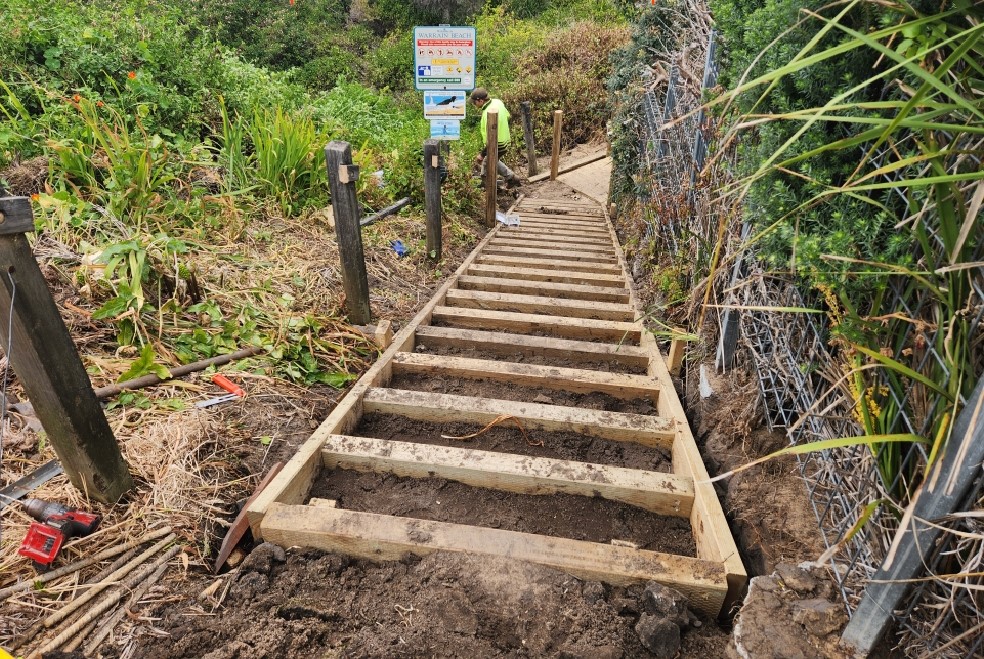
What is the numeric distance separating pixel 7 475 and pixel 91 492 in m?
0.38

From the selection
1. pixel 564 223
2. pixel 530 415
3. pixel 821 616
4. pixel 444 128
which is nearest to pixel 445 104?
pixel 444 128

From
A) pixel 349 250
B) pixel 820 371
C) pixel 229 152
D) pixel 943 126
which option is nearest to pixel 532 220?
pixel 229 152

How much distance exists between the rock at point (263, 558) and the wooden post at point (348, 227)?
177 centimetres

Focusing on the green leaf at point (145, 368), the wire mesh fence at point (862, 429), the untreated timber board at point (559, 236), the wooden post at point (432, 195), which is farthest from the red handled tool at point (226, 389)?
the untreated timber board at point (559, 236)

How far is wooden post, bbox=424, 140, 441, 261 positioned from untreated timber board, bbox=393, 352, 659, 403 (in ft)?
6.99

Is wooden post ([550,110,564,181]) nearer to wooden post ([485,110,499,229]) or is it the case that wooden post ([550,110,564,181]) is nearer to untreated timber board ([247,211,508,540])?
wooden post ([485,110,499,229])

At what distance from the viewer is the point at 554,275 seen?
4.46 meters

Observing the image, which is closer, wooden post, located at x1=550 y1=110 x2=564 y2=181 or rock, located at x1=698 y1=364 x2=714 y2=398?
rock, located at x1=698 y1=364 x2=714 y2=398

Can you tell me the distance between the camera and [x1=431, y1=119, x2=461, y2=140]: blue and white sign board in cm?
565

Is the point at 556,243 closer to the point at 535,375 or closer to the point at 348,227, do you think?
the point at 348,227

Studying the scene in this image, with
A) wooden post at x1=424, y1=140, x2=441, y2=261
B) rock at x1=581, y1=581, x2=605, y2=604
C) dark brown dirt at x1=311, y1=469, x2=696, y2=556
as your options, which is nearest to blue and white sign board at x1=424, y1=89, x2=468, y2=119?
wooden post at x1=424, y1=140, x2=441, y2=261

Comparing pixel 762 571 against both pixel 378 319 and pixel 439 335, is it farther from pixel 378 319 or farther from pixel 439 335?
pixel 378 319

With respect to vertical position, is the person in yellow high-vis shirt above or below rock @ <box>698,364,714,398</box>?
above

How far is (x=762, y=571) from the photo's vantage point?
1.61 m
